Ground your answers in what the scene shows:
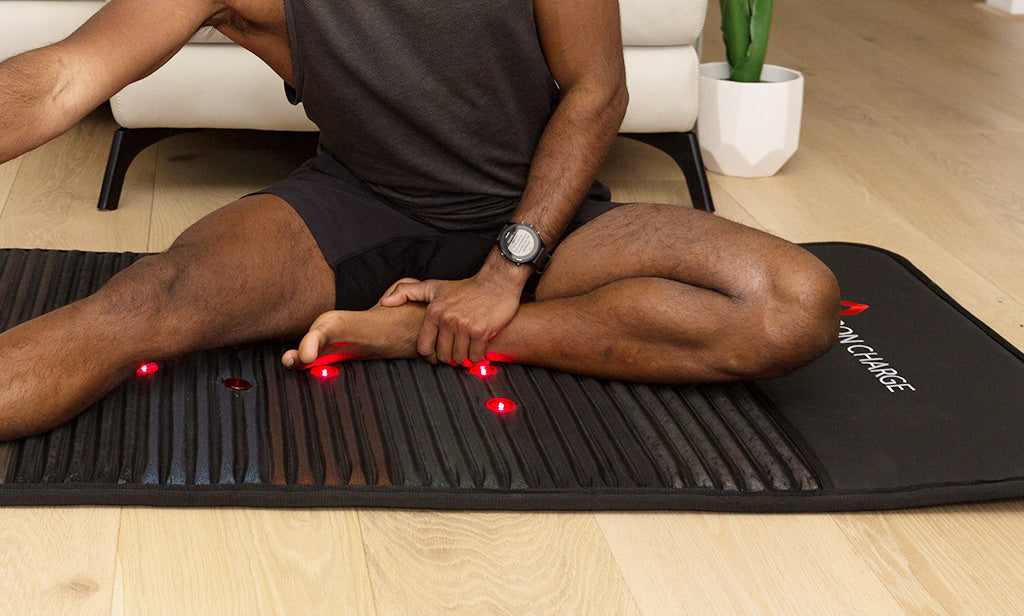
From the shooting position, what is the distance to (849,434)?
4.22ft

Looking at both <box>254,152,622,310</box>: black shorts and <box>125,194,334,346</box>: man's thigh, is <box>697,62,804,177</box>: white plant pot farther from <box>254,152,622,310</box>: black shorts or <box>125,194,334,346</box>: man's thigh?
<box>125,194,334,346</box>: man's thigh

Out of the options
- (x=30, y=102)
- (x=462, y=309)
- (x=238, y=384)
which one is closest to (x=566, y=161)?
(x=462, y=309)

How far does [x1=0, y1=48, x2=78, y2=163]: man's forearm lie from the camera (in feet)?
3.33

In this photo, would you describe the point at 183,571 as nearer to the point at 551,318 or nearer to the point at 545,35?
the point at 551,318

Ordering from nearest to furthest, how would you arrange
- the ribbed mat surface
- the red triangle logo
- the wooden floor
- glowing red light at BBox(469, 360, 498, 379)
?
the wooden floor → the ribbed mat surface → glowing red light at BBox(469, 360, 498, 379) → the red triangle logo

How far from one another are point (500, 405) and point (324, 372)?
9.0 inches

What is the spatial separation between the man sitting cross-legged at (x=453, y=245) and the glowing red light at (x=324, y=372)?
1.1 inches

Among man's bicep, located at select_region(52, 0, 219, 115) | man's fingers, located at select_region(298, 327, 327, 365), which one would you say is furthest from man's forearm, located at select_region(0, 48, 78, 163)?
man's fingers, located at select_region(298, 327, 327, 365)

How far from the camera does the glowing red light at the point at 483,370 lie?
138 cm

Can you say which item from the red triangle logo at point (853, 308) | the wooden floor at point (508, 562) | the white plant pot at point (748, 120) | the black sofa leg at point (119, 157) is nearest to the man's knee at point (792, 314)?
the wooden floor at point (508, 562)

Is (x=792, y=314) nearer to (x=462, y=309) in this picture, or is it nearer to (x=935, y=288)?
(x=462, y=309)

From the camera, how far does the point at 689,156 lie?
2.10 metres

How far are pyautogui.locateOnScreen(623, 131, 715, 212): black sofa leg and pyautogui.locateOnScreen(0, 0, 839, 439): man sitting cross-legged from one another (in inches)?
25.0

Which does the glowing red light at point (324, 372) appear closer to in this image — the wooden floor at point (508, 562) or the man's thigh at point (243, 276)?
the man's thigh at point (243, 276)
